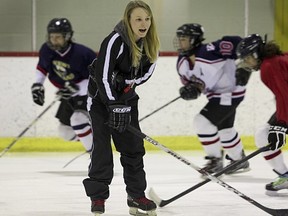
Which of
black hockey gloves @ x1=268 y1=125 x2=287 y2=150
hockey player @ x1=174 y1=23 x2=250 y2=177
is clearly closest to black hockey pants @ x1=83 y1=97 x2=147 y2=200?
black hockey gloves @ x1=268 y1=125 x2=287 y2=150

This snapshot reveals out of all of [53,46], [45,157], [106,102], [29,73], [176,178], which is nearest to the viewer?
[106,102]

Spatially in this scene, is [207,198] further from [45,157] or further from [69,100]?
[45,157]

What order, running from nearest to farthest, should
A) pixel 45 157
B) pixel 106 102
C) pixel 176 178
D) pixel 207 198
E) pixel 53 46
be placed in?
1. pixel 106 102
2. pixel 207 198
3. pixel 176 178
4. pixel 53 46
5. pixel 45 157

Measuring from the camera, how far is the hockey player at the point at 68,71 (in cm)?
577

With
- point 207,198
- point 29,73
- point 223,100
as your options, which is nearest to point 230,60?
point 223,100

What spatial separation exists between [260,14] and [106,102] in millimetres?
4234

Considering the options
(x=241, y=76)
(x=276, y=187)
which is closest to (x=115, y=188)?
(x=276, y=187)

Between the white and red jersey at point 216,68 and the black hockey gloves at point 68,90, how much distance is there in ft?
2.54

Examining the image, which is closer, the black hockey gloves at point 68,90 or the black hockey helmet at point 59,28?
the black hockey helmet at point 59,28

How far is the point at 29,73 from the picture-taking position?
7.18 meters

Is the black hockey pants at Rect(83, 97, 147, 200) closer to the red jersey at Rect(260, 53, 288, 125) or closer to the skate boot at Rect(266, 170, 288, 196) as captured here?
the red jersey at Rect(260, 53, 288, 125)

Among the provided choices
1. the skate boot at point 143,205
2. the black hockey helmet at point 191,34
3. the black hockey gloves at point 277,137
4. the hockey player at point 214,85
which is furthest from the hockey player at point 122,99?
the black hockey helmet at point 191,34

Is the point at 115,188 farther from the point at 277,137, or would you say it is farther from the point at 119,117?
the point at 119,117

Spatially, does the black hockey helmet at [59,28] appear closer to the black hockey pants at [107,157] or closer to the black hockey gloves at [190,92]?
the black hockey gloves at [190,92]
